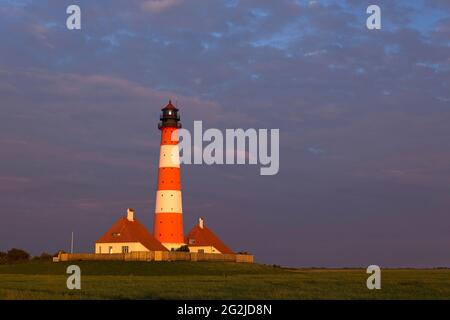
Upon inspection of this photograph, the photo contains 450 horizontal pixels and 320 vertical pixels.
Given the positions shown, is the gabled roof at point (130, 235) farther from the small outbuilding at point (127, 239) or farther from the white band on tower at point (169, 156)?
the white band on tower at point (169, 156)

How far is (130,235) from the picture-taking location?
79.6 meters

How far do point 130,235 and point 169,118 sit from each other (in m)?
15.1

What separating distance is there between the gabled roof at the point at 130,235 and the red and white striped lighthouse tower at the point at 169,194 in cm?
160

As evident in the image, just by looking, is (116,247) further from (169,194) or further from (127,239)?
(169,194)

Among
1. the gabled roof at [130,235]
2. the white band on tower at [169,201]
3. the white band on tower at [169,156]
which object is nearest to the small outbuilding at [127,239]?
the gabled roof at [130,235]

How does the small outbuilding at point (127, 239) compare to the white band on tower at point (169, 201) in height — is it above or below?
below

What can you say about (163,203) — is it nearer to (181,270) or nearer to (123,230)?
(123,230)

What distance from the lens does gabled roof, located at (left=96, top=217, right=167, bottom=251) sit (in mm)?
78762

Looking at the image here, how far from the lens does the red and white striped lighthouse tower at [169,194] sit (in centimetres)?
7995

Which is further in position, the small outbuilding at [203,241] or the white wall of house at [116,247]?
the small outbuilding at [203,241]

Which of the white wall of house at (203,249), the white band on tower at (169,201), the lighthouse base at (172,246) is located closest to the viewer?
the white band on tower at (169,201)
